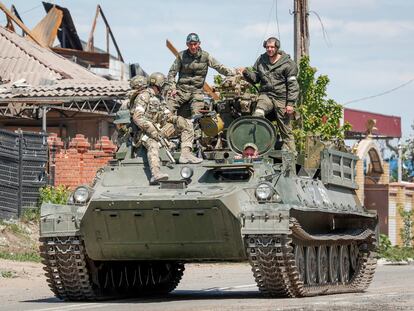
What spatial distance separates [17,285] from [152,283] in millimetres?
2762

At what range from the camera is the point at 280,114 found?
63.7 ft

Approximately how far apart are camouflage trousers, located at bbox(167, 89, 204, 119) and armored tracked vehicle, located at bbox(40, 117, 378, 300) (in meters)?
0.76

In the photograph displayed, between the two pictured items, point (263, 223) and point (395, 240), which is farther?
point (395, 240)

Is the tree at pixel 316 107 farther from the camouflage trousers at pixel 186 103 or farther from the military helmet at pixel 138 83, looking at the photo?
the military helmet at pixel 138 83

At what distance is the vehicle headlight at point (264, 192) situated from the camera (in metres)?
16.5

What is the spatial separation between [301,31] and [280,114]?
12397 millimetres

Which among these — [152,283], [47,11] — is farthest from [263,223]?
[47,11]

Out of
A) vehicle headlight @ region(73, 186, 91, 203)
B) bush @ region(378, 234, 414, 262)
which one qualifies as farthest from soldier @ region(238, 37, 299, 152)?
bush @ region(378, 234, 414, 262)

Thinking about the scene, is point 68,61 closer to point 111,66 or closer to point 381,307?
point 111,66

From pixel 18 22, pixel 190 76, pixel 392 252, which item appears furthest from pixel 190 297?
pixel 18 22

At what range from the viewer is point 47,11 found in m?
50.5

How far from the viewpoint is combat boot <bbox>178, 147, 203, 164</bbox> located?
58.2ft

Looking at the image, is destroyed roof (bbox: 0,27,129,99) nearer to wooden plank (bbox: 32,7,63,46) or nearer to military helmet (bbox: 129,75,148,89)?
wooden plank (bbox: 32,7,63,46)

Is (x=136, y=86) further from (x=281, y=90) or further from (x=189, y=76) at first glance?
(x=281, y=90)
